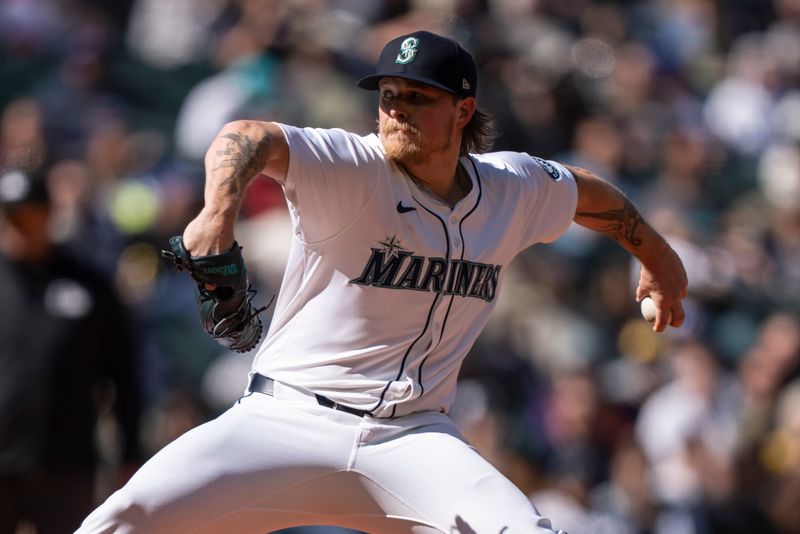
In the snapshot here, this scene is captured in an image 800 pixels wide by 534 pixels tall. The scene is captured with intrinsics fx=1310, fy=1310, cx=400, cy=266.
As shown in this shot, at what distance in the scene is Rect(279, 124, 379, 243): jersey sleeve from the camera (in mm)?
3867

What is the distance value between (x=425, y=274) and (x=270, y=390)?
24.4 inches

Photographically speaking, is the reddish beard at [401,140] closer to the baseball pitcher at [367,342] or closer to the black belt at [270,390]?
the baseball pitcher at [367,342]

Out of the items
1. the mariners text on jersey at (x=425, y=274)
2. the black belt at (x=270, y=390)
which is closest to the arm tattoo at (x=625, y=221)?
the mariners text on jersey at (x=425, y=274)

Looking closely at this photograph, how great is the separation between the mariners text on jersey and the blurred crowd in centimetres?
267

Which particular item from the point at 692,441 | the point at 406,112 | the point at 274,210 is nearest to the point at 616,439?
the point at 692,441

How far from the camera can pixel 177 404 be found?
7574 millimetres

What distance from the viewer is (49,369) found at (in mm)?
6234

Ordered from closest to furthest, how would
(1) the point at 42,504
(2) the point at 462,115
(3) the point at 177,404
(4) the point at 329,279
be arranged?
1. (4) the point at 329,279
2. (2) the point at 462,115
3. (1) the point at 42,504
4. (3) the point at 177,404

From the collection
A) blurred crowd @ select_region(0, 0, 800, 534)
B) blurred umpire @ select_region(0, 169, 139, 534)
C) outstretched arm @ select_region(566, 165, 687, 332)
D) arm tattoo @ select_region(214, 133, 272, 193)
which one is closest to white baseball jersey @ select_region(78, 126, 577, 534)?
arm tattoo @ select_region(214, 133, 272, 193)

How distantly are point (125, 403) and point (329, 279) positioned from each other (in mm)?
2663

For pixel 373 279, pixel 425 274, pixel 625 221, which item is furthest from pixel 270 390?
pixel 625 221

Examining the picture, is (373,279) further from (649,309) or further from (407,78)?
(649,309)

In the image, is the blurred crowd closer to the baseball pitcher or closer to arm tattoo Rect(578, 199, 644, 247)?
the baseball pitcher

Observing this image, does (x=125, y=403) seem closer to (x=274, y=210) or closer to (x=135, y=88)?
(x=274, y=210)
